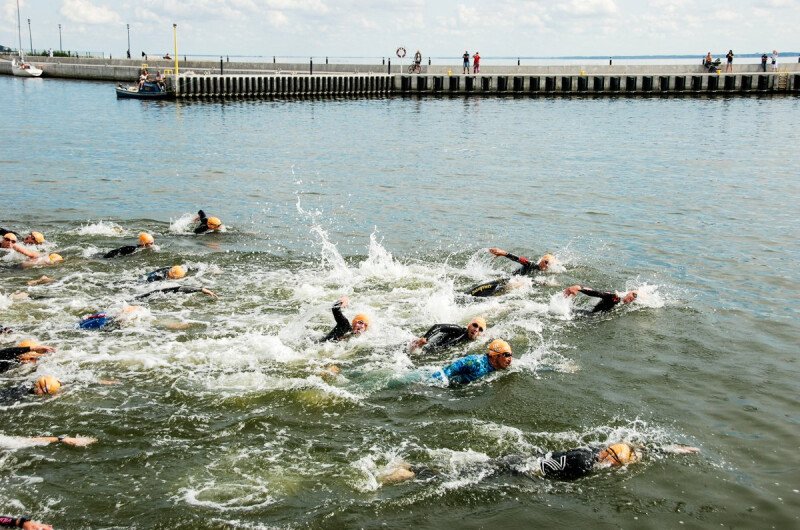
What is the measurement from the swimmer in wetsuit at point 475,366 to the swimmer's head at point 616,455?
2924 mm

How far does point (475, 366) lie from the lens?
13.1 metres

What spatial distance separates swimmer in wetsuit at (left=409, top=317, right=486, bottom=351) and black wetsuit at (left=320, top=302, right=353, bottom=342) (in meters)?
1.36

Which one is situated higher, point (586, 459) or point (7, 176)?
point (7, 176)

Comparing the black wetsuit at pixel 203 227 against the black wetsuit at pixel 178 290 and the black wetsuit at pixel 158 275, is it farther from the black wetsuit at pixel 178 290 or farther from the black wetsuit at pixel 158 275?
the black wetsuit at pixel 178 290

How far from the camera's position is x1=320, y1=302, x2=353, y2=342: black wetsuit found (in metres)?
14.5

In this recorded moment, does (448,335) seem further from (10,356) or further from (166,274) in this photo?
(10,356)

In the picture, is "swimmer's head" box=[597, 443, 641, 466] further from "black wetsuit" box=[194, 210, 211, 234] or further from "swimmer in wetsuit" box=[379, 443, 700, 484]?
"black wetsuit" box=[194, 210, 211, 234]

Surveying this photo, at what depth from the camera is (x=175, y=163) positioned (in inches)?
1439

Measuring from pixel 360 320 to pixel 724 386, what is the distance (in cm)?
674

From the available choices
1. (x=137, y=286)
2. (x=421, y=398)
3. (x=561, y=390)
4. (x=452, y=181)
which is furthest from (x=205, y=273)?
(x=452, y=181)

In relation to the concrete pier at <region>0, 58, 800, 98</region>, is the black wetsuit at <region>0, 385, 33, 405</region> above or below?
below

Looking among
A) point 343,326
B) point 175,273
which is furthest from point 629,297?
point 175,273

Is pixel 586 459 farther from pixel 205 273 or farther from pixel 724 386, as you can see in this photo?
pixel 205 273

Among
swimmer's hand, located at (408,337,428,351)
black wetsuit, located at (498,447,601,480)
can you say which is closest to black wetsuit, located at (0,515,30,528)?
black wetsuit, located at (498,447,601,480)
